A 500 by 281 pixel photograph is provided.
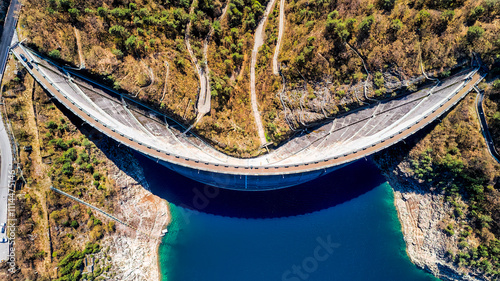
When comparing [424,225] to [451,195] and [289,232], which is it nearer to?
[451,195]

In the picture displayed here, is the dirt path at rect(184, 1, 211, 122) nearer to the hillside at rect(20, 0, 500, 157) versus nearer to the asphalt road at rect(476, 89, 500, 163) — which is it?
the hillside at rect(20, 0, 500, 157)

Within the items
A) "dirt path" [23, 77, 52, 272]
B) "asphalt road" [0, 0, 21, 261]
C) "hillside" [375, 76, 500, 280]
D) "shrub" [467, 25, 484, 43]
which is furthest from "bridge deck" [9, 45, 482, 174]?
"hillside" [375, 76, 500, 280]

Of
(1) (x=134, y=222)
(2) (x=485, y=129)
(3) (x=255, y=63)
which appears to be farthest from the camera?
(3) (x=255, y=63)

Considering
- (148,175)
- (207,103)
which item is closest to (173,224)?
(148,175)

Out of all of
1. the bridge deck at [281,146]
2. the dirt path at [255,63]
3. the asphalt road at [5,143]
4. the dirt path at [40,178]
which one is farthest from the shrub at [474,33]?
the asphalt road at [5,143]

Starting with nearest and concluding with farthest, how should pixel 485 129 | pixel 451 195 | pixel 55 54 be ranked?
pixel 55 54 → pixel 485 129 → pixel 451 195

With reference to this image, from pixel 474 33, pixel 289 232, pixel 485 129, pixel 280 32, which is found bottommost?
pixel 289 232

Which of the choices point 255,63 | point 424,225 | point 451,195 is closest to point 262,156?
point 255,63
